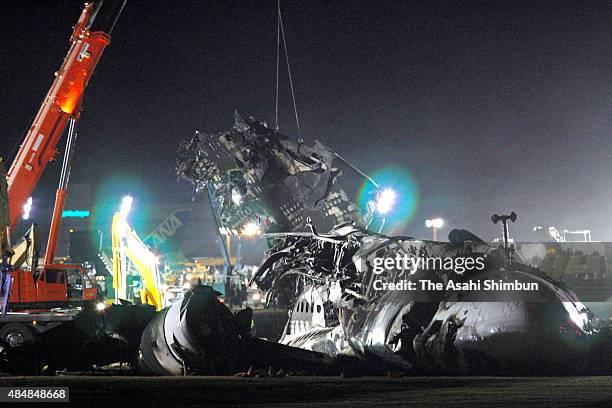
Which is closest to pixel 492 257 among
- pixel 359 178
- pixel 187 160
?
pixel 359 178

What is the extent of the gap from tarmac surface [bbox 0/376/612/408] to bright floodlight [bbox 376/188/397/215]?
603 centimetres

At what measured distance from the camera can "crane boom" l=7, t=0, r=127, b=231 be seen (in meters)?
19.3

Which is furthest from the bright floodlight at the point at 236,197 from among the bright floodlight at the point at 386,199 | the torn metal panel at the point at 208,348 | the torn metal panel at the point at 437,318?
the torn metal panel at the point at 208,348

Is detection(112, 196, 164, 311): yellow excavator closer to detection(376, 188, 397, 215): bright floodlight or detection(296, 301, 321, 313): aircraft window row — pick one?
detection(296, 301, 321, 313): aircraft window row

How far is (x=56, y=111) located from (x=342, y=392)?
15.7m

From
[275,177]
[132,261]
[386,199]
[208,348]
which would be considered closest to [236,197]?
[275,177]

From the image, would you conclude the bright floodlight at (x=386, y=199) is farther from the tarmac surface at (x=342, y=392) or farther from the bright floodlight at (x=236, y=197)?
the tarmac surface at (x=342, y=392)

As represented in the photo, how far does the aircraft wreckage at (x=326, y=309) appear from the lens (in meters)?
8.47

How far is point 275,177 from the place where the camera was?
13.8 meters

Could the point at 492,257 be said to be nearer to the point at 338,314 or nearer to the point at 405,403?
the point at 338,314

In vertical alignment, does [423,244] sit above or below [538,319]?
above

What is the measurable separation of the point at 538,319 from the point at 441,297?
57.6 inches

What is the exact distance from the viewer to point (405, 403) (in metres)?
6.29

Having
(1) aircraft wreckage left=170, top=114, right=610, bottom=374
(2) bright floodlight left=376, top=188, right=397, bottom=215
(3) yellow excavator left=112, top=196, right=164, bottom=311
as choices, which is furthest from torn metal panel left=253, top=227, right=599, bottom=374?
(3) yellow excavator left=112, top=196, right=164, bottom=311
